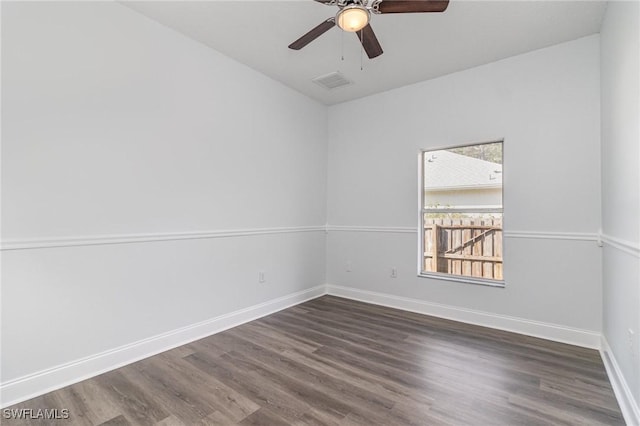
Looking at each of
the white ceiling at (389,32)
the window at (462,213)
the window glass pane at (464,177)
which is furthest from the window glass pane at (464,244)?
the white ceiling at (389,32)

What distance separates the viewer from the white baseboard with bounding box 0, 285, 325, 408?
1.87 metres

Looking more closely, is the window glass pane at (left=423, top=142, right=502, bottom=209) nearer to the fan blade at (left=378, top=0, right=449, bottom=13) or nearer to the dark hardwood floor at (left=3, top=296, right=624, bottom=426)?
the dark hardwood floor at (left=3, top=296, right=624, bottom=426)

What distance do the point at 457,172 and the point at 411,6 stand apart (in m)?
2.09

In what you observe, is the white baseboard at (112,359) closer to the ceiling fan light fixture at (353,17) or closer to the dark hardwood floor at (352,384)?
the dark hardwood floor at (352,384)

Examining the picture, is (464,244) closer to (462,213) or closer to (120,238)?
(462,213)

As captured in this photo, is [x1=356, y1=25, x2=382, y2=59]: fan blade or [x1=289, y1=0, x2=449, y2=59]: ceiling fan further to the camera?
[x1=356, y1=25, x2=382, y2=59]: fan blade

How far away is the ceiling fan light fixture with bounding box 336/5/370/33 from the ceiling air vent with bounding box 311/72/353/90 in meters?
1.60

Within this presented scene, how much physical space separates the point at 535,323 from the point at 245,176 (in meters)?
3.26

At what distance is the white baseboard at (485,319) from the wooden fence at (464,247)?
0.41 metres

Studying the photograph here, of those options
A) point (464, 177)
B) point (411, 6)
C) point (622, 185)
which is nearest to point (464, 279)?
point (464, 177)

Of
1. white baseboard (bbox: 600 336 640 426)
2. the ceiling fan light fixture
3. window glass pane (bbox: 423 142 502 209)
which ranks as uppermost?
the ceiling fan light fixture

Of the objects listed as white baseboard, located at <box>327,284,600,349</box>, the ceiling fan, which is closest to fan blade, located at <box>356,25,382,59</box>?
the ceiling fan

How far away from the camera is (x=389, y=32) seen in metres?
2.64

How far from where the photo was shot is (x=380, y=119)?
3.99m
